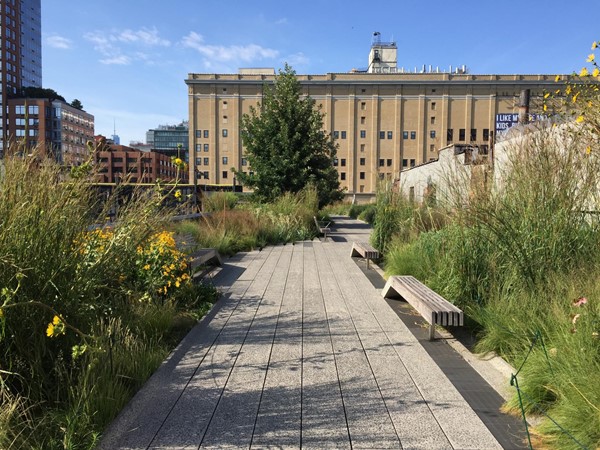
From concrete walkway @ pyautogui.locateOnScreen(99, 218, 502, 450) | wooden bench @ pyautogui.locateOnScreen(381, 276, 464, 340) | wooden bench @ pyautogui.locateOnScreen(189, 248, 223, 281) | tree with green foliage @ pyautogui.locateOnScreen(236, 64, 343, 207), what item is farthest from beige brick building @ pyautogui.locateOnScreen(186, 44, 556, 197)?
concrete walkway @ pyautogui.locateOnScreen(99, 218, 502, 450)

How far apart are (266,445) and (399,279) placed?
365 centimetres

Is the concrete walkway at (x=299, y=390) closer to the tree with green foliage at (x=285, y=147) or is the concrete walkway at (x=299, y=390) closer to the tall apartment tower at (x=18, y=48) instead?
the tree with green foliage at (x=285, y=147)

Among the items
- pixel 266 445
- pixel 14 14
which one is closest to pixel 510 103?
pixel 266 445

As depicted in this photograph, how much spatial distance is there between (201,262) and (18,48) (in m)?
123

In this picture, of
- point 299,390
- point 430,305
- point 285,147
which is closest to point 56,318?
point 299,390

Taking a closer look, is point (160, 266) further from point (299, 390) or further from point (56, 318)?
point (56, 318)

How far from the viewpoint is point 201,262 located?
728cm

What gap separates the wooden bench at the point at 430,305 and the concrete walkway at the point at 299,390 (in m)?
0.35

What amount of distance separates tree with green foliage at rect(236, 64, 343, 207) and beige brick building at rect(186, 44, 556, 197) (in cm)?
5728

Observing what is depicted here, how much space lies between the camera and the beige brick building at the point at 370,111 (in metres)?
78.2

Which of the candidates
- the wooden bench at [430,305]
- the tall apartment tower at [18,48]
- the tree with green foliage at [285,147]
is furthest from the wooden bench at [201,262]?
the tall apartment tower at [18,48]

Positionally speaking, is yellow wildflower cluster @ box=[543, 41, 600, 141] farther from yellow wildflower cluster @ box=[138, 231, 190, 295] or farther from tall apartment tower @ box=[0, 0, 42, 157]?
tall apartment tower @ box=[0, 0, 42, 157]

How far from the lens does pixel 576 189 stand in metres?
4.68

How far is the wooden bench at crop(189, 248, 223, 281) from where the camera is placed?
22.1 feet
